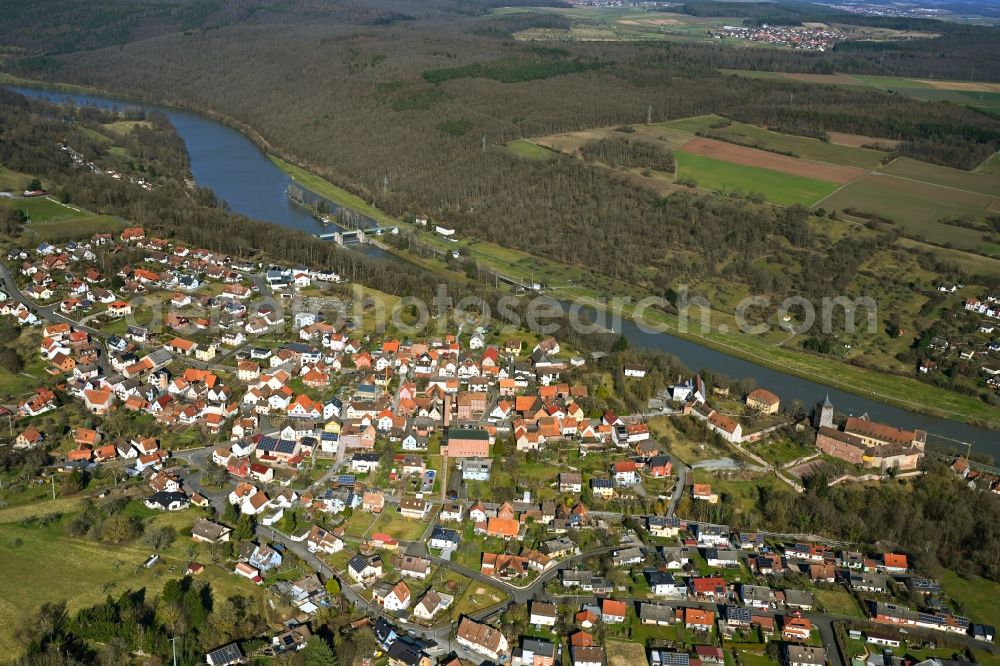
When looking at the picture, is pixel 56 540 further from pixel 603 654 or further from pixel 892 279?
pixel 892 279

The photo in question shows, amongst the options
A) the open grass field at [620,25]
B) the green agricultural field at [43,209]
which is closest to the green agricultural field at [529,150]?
the green agricultural field at [43,209]

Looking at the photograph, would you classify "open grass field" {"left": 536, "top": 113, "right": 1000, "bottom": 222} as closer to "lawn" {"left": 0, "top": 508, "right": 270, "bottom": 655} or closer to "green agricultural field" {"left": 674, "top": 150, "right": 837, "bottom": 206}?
"green agricultural field" {"left": 674, "top": 150, "right": 837, "bottom": 206}

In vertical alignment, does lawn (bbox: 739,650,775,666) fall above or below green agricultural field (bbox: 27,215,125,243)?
below

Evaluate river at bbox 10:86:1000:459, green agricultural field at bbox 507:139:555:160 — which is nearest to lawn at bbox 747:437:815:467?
river at bbox 10:86:1000:459

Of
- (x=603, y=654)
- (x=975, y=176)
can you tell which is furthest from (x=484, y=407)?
(x=975, y=176)

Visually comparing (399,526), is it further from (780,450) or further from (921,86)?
(921,86)
